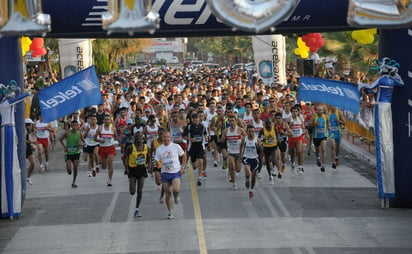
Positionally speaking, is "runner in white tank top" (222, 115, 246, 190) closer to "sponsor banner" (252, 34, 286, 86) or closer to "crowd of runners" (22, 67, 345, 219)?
"crowd of runners" (22, 67, 345, 219)

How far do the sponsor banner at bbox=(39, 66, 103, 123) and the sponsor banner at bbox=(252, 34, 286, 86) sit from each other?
1722 centimetres

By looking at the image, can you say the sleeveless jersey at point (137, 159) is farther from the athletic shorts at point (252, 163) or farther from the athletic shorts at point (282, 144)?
the athletic shorts at point (282, 144)

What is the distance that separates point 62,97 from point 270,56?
1817 cm

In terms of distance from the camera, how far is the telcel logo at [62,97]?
16672 mm

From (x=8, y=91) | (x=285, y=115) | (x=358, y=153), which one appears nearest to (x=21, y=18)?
(x=8, y=91)

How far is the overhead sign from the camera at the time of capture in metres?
15.6

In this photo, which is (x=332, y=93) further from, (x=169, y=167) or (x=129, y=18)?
(x=129, y=18)

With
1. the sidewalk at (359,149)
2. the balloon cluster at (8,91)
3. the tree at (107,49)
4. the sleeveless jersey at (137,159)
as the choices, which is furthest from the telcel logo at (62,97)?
the tree at (107,49)

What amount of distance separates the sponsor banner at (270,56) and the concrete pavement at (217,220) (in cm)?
1154

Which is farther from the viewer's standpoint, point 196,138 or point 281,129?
point 281,129

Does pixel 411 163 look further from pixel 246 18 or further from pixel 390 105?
pixel 246 18

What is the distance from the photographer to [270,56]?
34188 mm

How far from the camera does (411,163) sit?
59.4ft

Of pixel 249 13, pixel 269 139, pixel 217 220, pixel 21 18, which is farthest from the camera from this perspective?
pixel 269 139
